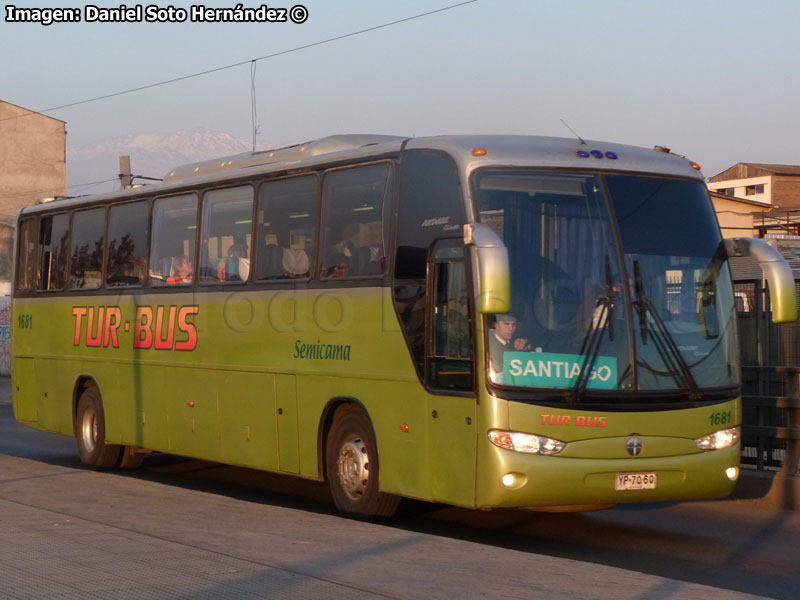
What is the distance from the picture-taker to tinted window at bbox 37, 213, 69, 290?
17188 mm

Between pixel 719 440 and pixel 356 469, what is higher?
pixel 719 440

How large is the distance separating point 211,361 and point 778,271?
21.0 feet

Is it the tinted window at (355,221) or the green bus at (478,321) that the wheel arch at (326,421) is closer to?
the green bus at (478,321)

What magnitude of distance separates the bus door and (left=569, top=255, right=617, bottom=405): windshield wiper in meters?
0.84

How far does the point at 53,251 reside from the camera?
17.5m

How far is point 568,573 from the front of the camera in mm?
7773

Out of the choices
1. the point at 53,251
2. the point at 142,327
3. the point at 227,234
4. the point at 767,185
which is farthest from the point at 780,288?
the point at 767,185

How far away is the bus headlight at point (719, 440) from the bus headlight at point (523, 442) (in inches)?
53.1

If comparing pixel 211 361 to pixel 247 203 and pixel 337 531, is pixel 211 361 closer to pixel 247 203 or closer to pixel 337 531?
pixel 247 203

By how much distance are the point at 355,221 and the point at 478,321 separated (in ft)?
7.32

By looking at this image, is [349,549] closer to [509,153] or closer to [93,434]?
[509,153]

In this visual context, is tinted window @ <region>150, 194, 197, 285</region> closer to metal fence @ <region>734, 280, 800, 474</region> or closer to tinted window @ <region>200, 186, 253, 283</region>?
tinted window @ <region>200, 186, 253, 283</region>

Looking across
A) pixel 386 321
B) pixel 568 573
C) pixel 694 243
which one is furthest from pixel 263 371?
pixel 568 573

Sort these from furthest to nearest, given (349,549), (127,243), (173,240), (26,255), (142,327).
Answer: (26,255) → (127,243) → (142,327) → (173,240) → (349,549)
